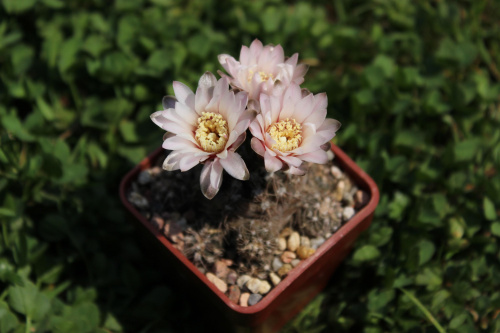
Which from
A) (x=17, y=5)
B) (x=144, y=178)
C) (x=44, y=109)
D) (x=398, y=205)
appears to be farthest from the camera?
(x=17, y=5)

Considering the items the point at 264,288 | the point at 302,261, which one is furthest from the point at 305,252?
the point at 264,288

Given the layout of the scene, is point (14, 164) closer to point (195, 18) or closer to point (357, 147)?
point (195, 18)

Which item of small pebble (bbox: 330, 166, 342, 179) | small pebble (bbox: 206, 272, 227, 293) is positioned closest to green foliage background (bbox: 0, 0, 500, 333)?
small pebble (bbox: 330, 166, 342, 179)

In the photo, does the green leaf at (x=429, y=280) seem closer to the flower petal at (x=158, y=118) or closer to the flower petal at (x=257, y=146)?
the flower petal at (x=257, y=146)

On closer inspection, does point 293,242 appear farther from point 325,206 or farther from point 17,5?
point 17,5

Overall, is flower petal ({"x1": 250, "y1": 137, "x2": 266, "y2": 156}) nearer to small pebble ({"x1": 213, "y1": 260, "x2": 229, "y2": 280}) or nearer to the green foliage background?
small pebble ({"x1": 213, "y1": 260, "x2": 229, "y2": 280})
